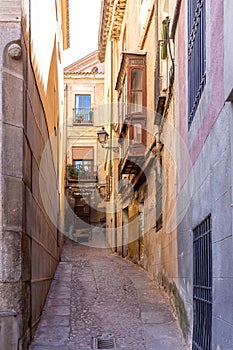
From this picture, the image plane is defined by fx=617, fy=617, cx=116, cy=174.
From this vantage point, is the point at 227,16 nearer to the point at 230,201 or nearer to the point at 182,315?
the point at 230,201

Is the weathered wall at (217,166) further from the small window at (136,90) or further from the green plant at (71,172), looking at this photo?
Result: the green plant at (71,172)

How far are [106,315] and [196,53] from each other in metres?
5.10

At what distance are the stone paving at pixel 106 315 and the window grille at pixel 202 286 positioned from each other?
143 centimetres

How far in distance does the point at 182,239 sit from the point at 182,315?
109cm

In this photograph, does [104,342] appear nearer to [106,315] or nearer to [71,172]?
[106,315]

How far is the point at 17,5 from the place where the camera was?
7527 millimetres

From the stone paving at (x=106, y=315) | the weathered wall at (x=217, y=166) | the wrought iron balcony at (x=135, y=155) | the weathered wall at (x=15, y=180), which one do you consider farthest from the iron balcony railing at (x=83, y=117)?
the weathered wall at (x=217, y=166)

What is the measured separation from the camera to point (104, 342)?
362 inches

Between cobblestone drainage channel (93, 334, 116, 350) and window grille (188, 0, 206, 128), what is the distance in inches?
135

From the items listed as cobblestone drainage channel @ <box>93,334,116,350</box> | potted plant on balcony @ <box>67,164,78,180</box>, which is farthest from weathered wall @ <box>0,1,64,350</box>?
potted plant on balcony @ <box>67,164,78,180</box>

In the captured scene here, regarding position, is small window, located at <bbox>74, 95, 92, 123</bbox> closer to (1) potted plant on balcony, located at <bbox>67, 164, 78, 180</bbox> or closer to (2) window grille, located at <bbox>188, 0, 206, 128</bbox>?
(1) potted plant on balcony, located at <bbox>67, 164, 78, 180</bbox>

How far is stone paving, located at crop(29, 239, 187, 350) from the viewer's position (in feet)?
29.7

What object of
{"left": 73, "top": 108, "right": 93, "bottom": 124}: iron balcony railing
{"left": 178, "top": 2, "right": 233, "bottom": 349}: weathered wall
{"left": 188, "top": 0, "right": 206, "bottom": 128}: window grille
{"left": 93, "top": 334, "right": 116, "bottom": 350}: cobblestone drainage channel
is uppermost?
{"left": 73, "top": 108, "right": 93, "bottom": 124}: iron balcony railing

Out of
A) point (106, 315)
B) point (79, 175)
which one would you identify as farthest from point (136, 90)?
point (79, 175)
